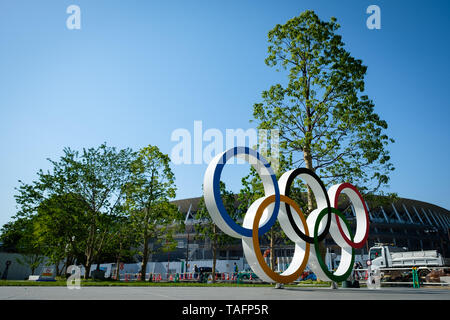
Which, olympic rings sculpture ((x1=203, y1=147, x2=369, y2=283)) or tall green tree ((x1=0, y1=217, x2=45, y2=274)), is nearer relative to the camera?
olympic rings sculpture ((x1=203, y1=147, x2=369, y2=283))

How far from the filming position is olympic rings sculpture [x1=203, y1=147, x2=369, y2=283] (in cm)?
975

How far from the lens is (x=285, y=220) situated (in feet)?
37.0

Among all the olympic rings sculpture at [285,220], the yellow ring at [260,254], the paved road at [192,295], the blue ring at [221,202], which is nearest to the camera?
the paved road at [192,295]

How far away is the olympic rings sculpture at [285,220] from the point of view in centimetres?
975

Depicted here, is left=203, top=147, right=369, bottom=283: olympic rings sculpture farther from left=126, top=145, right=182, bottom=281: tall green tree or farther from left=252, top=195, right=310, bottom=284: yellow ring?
left=126, top=145, right=182, bottom=281: tall green tree

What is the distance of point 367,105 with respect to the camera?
1828 cm

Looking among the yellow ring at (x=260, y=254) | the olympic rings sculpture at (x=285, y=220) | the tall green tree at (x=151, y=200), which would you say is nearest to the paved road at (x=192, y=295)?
the yellow ring at (x=260, y=254)

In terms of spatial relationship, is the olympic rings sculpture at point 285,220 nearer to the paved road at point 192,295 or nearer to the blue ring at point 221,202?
the blue ring at point 221,202

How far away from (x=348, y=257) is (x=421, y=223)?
213 feet

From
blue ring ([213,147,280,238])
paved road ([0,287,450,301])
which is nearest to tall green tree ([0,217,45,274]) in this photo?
paved road ([0,287,450,301])

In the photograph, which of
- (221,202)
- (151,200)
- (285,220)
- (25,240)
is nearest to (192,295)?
(221,202)

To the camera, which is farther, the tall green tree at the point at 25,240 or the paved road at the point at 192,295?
the tall green tree at the point at 25,240

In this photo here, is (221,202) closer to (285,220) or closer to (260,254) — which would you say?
(260,254)
